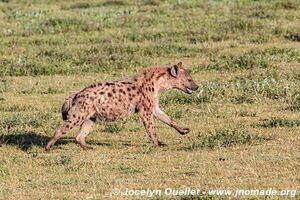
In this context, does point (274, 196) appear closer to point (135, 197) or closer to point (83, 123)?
point (135, 197)

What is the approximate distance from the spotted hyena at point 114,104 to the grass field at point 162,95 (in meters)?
0.30

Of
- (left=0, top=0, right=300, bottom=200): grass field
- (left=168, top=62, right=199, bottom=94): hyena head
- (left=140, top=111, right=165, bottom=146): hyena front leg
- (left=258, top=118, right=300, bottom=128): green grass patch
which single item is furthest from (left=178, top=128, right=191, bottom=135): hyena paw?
(left=258, top=118, right=300, bottom=128): green grass patch

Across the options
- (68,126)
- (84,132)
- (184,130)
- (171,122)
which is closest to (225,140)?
(184,130)

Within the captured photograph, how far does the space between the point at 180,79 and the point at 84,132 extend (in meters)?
1.65

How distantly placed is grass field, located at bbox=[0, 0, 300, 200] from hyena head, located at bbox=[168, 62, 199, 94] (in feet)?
2.18

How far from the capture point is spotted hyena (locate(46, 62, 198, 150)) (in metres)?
12.7

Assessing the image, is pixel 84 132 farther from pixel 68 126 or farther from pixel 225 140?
pixel 225 140

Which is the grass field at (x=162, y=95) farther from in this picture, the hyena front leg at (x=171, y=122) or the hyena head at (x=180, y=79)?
the hyena head at (x=180, y=79)

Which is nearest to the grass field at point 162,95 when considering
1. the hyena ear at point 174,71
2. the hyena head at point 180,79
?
the hyena head at point 180,79

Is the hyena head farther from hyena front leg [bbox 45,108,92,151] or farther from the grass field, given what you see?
hyena front leg [bbox 45,108,92,151]

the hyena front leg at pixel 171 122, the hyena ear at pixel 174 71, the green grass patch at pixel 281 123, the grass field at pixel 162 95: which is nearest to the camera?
the grass field at pixel 162 95

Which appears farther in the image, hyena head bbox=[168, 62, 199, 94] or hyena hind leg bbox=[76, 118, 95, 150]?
hyena head bbox=[168, 62, 199, 94]

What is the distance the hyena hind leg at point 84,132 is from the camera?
42.5ft

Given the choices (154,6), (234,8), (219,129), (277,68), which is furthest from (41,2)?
(219,129)
